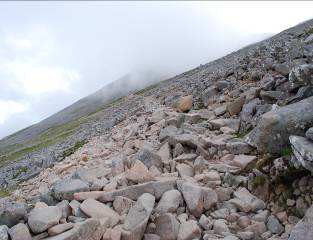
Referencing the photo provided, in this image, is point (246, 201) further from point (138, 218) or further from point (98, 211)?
point (98, 211)

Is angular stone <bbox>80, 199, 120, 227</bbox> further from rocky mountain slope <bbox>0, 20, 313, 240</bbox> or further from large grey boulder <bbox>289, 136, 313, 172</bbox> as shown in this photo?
large grey boulder <bbox>289, 136, 313, 172</bbox>

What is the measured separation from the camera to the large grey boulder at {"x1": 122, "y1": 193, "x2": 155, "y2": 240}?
16172 mm

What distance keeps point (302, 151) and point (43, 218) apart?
885cm

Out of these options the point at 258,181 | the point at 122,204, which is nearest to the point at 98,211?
the point at 122,204

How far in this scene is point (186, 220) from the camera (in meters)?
17.2

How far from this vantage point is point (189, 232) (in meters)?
16.3

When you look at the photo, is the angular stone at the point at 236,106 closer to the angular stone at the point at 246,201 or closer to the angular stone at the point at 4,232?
the angular stone at the point at 246,201

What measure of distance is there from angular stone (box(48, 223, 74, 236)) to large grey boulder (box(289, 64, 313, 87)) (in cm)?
1155

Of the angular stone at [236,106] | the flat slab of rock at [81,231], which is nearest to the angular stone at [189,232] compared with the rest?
the flat slab of rock at [81,231]

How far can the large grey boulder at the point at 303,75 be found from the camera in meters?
20.5

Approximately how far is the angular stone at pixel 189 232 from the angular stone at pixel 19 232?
197 inches

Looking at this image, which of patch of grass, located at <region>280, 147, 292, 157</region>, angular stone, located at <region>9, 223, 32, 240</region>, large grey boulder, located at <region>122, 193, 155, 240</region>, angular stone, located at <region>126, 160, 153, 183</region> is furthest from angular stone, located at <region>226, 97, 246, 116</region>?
angular stone, located at <region>9, 223, 32, 240</region>

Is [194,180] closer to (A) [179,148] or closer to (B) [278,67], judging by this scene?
(A) [179,148]

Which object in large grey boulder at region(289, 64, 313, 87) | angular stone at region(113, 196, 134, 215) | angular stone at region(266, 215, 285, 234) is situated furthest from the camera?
large grey boulder at region(289, 64, 313, 87)
